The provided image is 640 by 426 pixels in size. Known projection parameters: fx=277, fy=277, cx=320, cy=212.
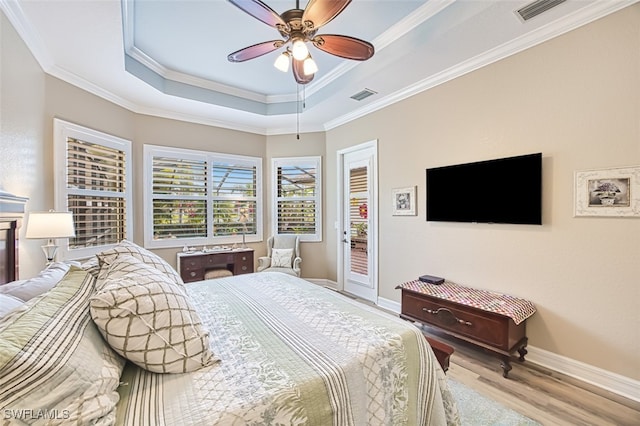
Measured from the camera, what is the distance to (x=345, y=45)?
2.16m

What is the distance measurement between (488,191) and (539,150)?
517mm

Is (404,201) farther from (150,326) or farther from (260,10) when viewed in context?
(150,326)

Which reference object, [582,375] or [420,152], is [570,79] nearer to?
[420,152]

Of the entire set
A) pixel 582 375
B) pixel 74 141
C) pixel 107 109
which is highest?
pixel 107 109

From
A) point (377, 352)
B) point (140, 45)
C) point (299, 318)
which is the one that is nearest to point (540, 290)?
point (377, 352)

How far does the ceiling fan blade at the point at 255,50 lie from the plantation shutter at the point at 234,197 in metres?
2.53

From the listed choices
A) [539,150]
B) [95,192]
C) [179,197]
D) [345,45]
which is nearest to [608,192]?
[539,150]

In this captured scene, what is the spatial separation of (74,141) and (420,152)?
3.99 metres

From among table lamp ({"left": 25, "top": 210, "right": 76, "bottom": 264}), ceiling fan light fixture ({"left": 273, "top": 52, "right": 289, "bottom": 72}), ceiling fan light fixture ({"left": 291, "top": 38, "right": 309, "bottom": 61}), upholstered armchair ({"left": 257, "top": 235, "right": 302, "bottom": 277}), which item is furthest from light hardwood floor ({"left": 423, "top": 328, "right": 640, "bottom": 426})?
table lamp ({"left": 25, "top": 210, "right": 76, "bottom": 264})

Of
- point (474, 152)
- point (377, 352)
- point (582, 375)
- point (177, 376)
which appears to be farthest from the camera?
point (474, 152)

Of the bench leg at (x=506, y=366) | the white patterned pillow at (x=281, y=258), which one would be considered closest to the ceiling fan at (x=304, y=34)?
the bench leg at (x=506, y=366)

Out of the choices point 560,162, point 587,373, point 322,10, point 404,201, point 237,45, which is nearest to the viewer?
point 322,10

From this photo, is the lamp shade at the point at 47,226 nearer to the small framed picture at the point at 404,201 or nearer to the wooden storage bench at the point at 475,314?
the wooden storage bench at the point at 475,314

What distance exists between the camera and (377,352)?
1258 millimetres
